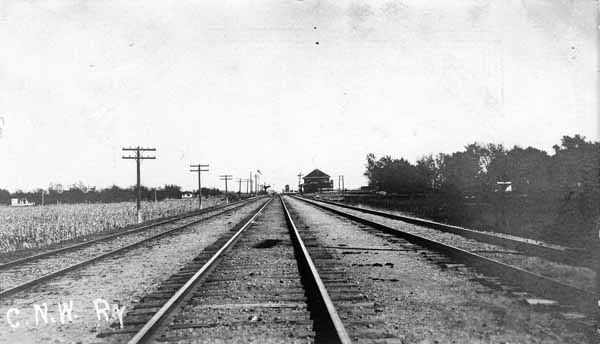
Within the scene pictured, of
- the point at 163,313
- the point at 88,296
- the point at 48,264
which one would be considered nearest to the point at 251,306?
the point at 163,313

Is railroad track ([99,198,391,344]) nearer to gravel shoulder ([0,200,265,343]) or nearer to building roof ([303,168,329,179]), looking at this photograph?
gravel shoulder ([0,200,265,343])

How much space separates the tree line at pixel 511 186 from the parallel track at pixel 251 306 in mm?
10856

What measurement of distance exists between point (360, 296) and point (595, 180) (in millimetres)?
19132

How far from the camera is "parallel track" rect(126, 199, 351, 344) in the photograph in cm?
484

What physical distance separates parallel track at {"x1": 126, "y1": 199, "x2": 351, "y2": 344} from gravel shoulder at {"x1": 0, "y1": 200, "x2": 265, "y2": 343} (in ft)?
1.99

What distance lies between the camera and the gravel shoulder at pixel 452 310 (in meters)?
4.81

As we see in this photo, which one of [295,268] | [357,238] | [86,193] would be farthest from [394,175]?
[295,268]

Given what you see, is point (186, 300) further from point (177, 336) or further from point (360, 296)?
point (360, 296)

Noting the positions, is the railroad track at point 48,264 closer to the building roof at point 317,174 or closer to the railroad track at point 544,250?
the railroad track at point 544,250

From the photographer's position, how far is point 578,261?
29.7ft

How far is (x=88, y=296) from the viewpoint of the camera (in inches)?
276

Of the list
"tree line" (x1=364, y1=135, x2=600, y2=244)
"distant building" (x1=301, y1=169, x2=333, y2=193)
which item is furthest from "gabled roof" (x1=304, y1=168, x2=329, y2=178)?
"tree line" (x1=364, y1=135, x2=600, y2=244)
